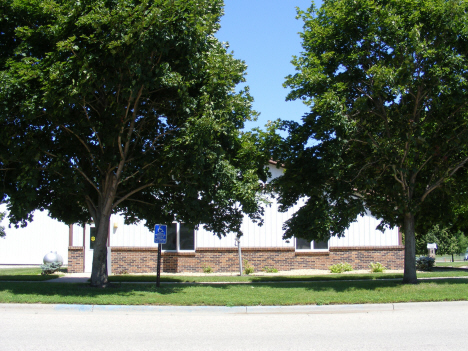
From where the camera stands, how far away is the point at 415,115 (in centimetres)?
1370

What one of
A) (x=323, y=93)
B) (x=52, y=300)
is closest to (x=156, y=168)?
(x=52, y=300)

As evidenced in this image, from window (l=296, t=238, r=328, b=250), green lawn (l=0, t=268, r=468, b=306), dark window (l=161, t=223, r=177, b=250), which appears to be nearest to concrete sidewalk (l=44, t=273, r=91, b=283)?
green lawn (l=0, t=268, r=468, b=306)

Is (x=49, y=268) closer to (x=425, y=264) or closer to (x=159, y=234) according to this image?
(x=159, y=234)

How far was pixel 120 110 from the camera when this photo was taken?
1184 cm

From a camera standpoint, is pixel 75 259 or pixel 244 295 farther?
pixel 75 259

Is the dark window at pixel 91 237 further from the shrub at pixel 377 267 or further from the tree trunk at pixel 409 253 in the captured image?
the tree trunk at pixel 409 253

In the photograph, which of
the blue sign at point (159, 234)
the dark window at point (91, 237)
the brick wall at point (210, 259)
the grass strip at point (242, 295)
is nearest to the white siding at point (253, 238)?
the brick wall at point (210, 259)

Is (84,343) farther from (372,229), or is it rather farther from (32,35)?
(372,229)

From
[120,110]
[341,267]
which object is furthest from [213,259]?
[120,110]

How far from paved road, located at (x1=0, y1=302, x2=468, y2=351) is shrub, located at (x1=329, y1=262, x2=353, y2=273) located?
9.81m

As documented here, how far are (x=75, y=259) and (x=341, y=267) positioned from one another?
13189 millimetres

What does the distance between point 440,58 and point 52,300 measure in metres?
12.7

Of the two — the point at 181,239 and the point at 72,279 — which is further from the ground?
the point at 181,239

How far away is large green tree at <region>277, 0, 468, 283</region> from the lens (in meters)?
12.6
